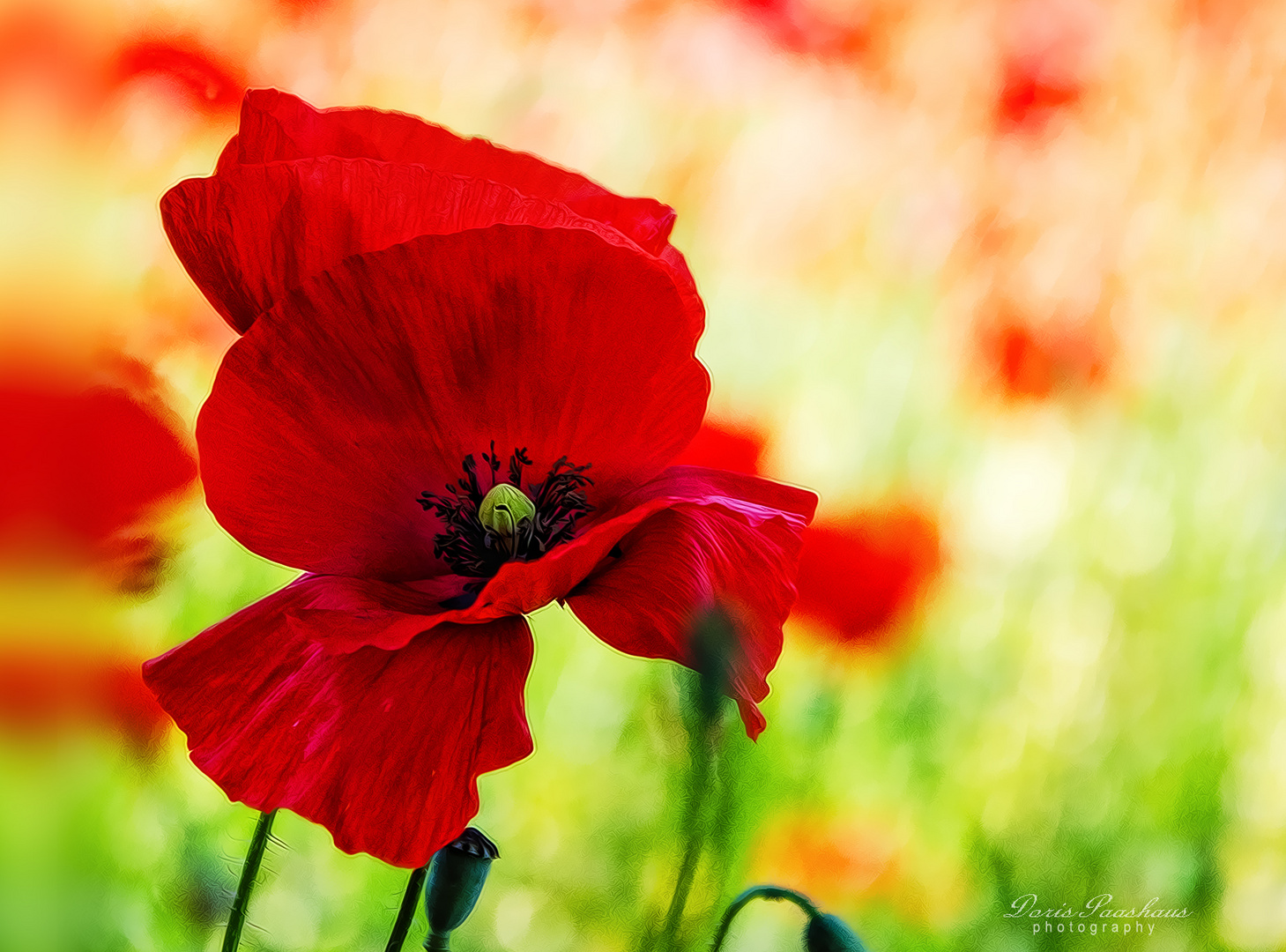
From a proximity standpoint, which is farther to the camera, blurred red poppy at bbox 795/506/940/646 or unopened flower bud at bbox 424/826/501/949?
blurred red poppy at bbox 795/506/940/646

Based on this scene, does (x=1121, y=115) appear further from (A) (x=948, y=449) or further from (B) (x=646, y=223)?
(B) (x=646, y=223)

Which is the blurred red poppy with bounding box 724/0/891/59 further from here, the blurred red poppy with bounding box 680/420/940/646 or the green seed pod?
the green seed pod

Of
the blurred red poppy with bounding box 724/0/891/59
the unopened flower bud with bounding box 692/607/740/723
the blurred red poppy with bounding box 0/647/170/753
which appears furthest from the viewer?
the blurred red poppy with bounding box 724/0/891/59

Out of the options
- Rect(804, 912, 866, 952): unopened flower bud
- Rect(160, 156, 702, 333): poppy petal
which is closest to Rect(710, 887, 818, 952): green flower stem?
Rect(804, 912, 866, 952): unopened flower bud

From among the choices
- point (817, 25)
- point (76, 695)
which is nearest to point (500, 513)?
point (76, 695)

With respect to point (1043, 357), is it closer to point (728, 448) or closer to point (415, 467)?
point (728, 448)

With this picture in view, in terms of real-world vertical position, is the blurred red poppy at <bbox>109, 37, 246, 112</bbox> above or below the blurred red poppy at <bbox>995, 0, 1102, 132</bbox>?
below

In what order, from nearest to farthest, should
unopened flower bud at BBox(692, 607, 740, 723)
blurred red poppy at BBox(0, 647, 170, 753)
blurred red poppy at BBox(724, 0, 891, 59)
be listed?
unopened flower bud at BBox(692, 607, 740, 723)
blurred red poppy at BBox(0, 647, 170, 753)
blurred red poppy at BBox(724, 0, 891, 59)

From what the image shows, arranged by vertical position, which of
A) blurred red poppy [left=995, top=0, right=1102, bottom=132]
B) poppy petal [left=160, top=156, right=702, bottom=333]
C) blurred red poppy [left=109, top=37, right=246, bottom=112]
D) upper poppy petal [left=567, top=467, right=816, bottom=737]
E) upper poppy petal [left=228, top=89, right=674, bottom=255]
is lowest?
upper poppy petal [left=567, top=467, right=816, bottom=737]
